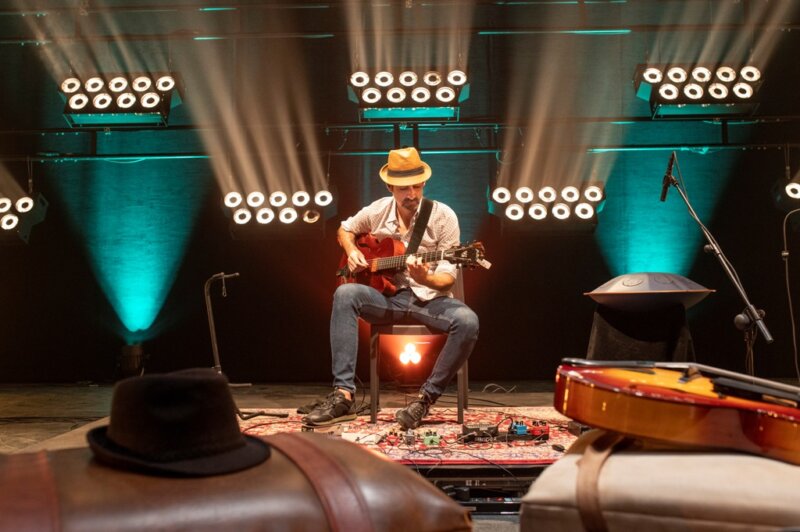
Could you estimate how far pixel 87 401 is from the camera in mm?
5582

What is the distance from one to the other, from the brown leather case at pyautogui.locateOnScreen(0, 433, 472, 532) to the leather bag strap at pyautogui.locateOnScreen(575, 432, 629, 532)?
0.28 meters

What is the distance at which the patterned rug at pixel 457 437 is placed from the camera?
303cm

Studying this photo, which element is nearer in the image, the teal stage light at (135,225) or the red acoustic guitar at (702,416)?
the red acoustic guitar at (702,416)

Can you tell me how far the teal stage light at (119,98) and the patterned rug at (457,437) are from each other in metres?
3.35

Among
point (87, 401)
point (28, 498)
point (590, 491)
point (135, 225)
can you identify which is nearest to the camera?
point (28, 498)

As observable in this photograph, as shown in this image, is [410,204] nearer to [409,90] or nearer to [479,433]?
[479,433]

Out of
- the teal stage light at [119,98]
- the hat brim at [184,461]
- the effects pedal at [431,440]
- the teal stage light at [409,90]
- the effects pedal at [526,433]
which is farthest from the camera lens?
the teal stage light at [119,98]

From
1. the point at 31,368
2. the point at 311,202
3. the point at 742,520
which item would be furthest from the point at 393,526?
the point at 31,368

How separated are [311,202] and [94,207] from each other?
2.28 metres

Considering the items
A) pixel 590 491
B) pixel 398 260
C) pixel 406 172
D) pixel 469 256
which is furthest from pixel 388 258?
pixel 590 491

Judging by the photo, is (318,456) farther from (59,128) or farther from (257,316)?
(59,128)

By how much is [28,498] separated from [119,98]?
5.98 m

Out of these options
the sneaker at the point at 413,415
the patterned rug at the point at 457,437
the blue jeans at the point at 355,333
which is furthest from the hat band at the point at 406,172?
the patterned rug at the point at 457,437

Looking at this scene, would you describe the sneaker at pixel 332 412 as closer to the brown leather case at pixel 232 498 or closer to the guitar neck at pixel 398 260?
the guitar neck at pixel 398 260
